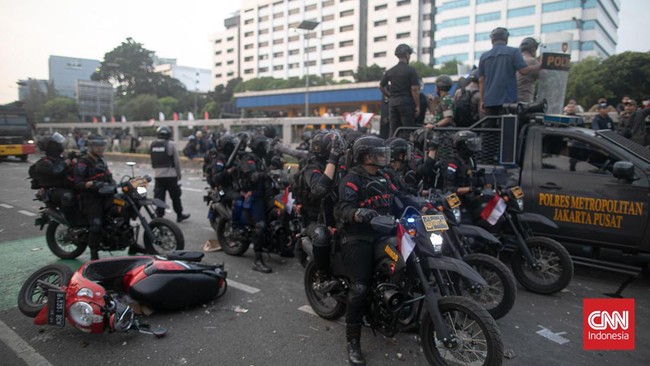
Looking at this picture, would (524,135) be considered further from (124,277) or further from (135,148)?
(135,148)

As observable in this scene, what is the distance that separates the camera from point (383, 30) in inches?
3142

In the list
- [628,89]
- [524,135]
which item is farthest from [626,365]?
[628,89]

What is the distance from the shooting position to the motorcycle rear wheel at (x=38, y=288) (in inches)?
159

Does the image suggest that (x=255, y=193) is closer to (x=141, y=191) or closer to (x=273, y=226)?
(x=273, y=226)

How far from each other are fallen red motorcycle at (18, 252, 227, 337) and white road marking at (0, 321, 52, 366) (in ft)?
0.67

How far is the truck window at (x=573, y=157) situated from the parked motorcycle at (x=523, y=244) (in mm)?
809

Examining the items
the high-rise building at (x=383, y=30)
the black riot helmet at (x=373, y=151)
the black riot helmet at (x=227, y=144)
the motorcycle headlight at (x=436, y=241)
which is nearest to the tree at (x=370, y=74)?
the high-rise building at (x=383, y=30)

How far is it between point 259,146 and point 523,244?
3.59 m

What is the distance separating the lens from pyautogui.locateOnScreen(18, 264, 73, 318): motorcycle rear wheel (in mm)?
4031

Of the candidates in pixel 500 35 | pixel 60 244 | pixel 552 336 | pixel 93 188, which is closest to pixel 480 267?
pixel 552 336

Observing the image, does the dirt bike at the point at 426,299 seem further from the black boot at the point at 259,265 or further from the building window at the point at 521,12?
the building window at the point at 521,12

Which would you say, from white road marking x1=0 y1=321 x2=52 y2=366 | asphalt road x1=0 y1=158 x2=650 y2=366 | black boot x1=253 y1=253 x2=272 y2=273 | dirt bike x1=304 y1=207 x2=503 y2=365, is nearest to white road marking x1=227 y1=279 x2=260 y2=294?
asphalt road x1=0 y1=158 x2=650 y2=366

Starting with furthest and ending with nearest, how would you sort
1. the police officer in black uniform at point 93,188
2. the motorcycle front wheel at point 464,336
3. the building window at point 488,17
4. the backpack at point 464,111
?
the building window at point 488,17, the backpack at point 464,111, the police officer in black uniform at point 93,188, the motorcycle front wheel at point 464,336

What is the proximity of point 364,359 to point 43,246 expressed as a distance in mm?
5816
